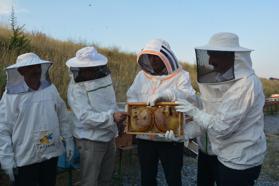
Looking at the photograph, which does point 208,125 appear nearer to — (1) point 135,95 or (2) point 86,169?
(1) point 135,95

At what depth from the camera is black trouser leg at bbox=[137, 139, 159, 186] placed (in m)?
4.32

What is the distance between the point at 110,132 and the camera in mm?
4324

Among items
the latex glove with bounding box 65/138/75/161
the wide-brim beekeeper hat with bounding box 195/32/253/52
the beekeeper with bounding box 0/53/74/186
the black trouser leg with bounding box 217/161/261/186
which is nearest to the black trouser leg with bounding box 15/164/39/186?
the beekeeper with bounding box 0/53/74/186

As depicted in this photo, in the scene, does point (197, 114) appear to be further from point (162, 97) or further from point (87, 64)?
point (87, 64)

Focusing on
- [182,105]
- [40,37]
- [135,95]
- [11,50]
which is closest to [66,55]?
[11,50]

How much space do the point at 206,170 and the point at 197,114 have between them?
0.95 metres

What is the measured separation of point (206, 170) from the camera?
434 cm

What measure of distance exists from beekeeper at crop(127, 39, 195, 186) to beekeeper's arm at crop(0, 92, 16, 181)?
1.29 metres

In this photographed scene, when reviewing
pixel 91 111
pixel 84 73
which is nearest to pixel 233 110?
pixel 91 111

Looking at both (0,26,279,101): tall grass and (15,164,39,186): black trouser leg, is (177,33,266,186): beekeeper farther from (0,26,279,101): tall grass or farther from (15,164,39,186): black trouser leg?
(0,26,279,101): tall grass

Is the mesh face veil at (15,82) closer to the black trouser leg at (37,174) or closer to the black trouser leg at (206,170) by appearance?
the black trouser leg at (37,174)

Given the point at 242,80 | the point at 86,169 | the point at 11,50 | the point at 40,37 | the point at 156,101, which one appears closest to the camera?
the point at 242,80

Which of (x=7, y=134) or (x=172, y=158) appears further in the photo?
(x=172, y=158)

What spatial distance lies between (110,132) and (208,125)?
120 cm
